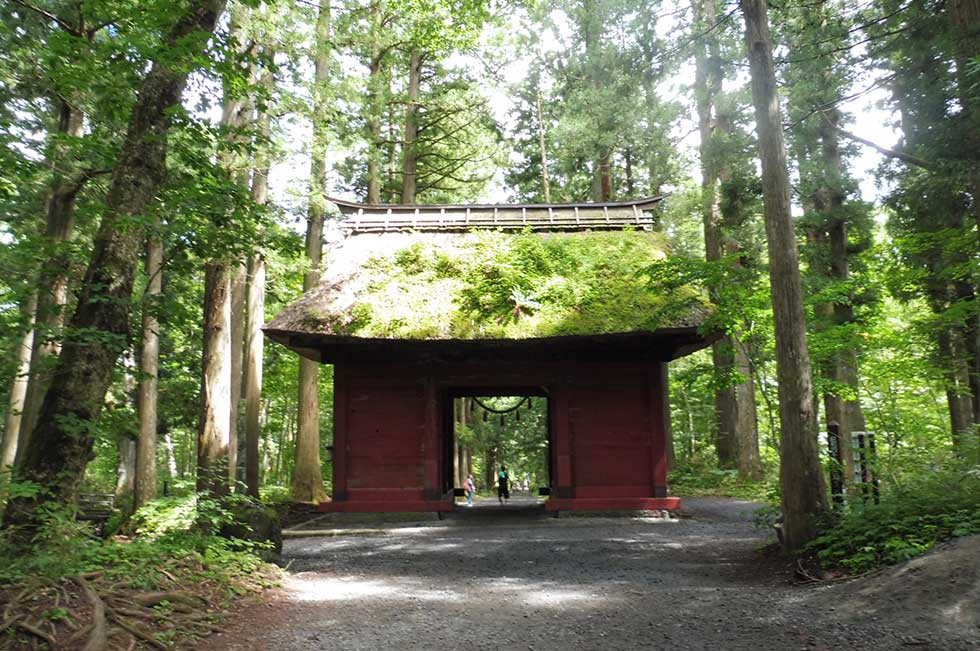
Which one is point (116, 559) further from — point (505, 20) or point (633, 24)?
point (505, 20)

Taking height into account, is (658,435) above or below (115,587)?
above

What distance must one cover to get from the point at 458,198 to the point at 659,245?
10684 millimetres

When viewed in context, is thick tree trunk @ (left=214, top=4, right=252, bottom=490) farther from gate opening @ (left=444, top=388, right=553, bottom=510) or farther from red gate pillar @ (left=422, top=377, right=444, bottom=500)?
gate opening @ (left=444, top=388, right=553, bottom=510)

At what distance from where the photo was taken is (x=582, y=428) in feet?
40.2

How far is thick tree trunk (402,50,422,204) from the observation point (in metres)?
18.0

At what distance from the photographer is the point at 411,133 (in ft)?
59.8

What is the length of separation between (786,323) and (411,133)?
45.1ft

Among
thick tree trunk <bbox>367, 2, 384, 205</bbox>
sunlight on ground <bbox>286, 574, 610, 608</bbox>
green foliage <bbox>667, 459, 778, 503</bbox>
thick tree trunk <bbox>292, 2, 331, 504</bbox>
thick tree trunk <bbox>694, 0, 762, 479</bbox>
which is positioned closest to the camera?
sunlight on ground <bbox>286, 574, 610, 608</bbox>

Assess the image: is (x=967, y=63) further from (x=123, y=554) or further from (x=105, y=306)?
(x=123, y=554)

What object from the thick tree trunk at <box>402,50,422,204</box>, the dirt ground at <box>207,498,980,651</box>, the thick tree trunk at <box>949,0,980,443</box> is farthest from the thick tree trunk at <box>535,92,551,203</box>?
the dirt ground at <box>207,498,980,651</box>

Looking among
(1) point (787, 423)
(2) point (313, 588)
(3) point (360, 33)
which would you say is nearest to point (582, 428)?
(1) point (787, 423)

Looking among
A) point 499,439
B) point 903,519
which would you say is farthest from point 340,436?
point 499,439

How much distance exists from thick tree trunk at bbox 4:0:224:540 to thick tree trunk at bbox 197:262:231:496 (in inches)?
99.6

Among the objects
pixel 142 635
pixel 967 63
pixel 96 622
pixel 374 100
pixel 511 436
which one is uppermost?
pixel 374 100
